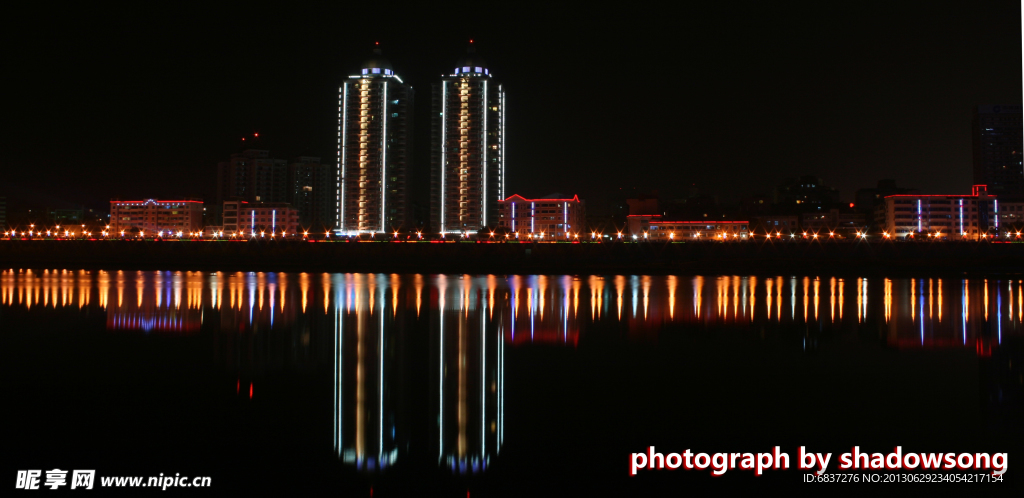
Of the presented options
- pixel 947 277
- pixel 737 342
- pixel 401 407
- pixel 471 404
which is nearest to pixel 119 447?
pixel 401 407

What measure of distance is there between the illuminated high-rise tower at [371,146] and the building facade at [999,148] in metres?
112

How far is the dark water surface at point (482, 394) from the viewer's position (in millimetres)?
5113

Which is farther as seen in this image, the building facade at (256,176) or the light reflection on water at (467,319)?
the building facade at (256,176)

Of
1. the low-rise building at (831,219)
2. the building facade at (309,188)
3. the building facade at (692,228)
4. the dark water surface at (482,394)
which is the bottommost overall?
the dark water surface at (482,394)

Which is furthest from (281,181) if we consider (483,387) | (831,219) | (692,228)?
(483,387)

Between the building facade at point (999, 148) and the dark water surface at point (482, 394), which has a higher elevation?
the building facade at point (999, 148)

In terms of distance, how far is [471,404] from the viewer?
688cm

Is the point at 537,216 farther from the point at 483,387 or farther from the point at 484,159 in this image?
the point at 483,387

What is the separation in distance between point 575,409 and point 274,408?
3561 millimetres

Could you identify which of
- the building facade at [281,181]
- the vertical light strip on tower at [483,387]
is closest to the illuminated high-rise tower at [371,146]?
the building facade at [281,181]

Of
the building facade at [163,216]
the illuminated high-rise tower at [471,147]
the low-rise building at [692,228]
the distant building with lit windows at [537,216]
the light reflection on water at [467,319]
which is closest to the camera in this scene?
the light reflection on water at [467,319]

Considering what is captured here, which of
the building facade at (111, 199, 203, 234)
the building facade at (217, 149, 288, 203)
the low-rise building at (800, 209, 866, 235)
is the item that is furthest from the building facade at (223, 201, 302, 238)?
the low-rise building at (800, 209, 866, 235)

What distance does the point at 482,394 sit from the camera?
288 inches

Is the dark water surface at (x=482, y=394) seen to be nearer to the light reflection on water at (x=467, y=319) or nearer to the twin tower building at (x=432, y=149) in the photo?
the light reflection on water at (x=467, y=319)
